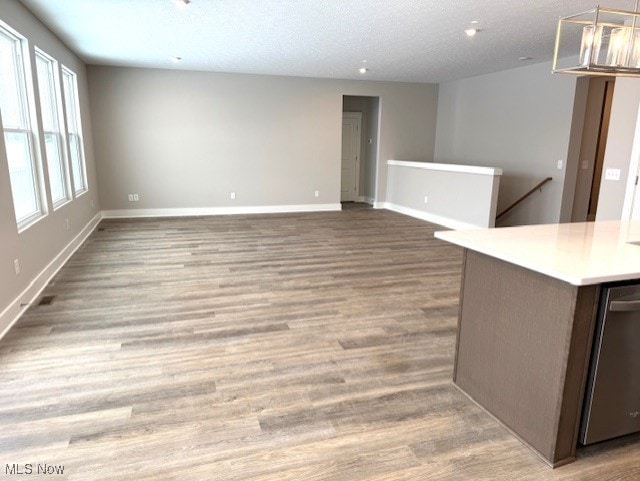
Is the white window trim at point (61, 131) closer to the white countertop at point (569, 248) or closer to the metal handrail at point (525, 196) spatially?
the white countertop at point (569, 248)

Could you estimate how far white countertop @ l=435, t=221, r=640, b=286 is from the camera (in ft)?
5.73

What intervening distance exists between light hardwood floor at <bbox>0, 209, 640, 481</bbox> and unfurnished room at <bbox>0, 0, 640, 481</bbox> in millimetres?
17

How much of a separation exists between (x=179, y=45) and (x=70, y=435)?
17.1 feet

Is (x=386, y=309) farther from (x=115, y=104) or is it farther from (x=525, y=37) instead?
(x=115, y=104)

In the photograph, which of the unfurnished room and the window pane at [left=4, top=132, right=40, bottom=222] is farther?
the window pane at [left=4, top=132, right=40, bottom=222]

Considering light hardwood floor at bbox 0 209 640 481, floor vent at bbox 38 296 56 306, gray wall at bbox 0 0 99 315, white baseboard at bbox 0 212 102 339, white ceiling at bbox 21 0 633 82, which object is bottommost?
light hardwood floor at bbox 0 209 640 481

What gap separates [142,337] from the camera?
3135 millimetres

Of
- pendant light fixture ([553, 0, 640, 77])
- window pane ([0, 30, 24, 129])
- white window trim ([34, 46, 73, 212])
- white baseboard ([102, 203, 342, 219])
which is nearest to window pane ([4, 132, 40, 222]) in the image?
window pane ([0, 30, 24, 129])

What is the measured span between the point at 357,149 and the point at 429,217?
3210 millimetres

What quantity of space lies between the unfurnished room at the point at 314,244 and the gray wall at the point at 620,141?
0.03m

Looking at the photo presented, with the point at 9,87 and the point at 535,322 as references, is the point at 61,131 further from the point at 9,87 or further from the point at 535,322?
the point at 535,322

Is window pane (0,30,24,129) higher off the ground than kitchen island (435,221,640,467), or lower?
higher

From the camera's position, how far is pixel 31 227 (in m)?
3.97

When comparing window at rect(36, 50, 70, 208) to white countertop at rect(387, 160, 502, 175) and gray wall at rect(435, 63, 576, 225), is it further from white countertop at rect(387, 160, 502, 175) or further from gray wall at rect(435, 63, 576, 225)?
gray wall at rect(435, 63, 576, 225)
